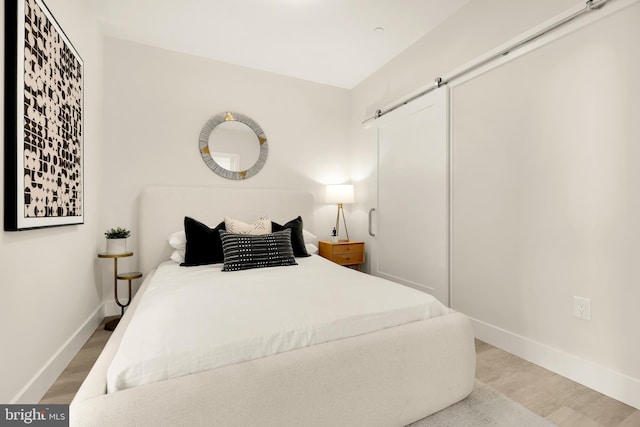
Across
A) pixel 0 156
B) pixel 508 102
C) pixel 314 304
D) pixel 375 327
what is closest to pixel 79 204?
pixel 0 156

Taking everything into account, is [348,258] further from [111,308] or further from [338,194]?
[111,308]

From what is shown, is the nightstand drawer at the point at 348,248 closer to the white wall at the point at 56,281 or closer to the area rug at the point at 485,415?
the area rug at the point at 485,415

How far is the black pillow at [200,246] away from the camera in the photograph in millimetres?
2459

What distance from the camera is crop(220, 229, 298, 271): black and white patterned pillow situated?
2.26 m

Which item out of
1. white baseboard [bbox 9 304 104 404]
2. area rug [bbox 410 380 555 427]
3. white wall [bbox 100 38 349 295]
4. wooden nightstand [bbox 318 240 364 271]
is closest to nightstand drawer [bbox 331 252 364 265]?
wooden nightstand [bbox 318 240 364 271]

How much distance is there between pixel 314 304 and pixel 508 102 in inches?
75.0

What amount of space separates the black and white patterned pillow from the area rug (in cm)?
140

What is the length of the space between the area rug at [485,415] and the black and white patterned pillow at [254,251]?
1398mm

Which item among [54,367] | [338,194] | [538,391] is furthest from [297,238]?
[538,391]

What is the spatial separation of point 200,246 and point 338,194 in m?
1.69

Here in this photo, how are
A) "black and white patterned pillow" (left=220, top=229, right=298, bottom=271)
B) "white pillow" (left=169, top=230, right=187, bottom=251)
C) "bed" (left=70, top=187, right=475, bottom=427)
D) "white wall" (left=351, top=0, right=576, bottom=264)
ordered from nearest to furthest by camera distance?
"bed" (left=70, top=187, right=475, bottom=427) < "white wall" (left=351, top=0, right=576, bottom=264) < "black and white patterned pillow" (left=220, top=229, right=298, bottom=271) < "white pillow" (left=169, top=230, right=187, bottom=251)

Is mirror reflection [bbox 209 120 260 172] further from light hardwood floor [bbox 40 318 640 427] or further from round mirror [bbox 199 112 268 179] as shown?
light hardwood floor [bbox 40 318 640 427]

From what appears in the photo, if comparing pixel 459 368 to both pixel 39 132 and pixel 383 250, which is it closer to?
pixel 383 250

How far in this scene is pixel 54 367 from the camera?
1.70 m
